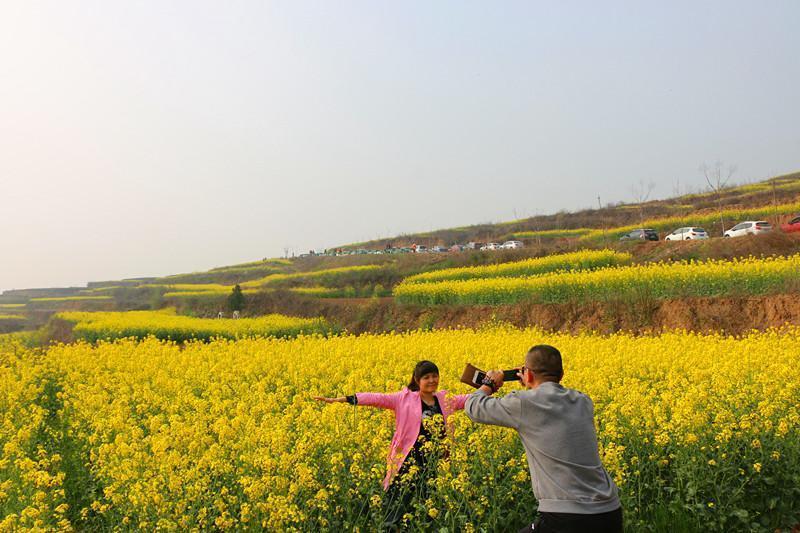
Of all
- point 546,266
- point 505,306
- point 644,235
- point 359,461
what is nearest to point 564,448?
point 359,461

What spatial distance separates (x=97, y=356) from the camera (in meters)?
12.5

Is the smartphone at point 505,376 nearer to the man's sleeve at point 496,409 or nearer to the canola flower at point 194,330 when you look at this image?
Result: the man's sleeve at point 496,409

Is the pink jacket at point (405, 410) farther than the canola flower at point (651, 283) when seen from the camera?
No

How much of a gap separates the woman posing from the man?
1.33 m

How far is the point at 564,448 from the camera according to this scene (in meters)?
3.16

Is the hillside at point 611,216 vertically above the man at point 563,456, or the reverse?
the hillside at point 611,216

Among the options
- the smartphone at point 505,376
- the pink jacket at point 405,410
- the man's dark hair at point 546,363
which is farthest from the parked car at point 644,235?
the man's dark hair at point 546,363

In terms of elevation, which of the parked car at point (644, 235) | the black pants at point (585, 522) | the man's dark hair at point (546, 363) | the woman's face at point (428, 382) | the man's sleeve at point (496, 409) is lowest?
the black pants at point (585, 522)

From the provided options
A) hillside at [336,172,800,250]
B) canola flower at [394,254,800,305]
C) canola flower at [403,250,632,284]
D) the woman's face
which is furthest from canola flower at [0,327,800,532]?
hillside at [336,172,800,250]

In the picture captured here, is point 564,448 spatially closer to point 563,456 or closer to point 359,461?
point 563,456

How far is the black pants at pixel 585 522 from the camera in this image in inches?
123

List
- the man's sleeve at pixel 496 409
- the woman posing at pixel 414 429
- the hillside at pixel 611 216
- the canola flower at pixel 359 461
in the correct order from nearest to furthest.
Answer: the man's sleeve at pixel 496 409 < the canola flower at pixel 359 461 < the woman posing at pixel 414 429 < the hillside at pixel 611 216

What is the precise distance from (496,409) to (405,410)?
5.31 feet

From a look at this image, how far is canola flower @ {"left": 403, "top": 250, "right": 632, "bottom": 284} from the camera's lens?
23250 millimetres
